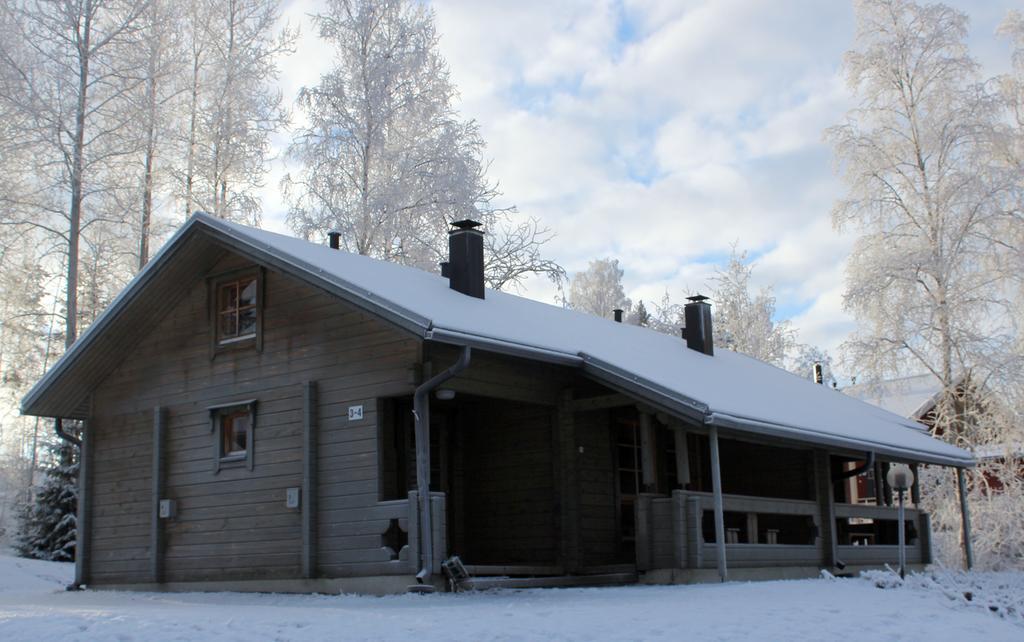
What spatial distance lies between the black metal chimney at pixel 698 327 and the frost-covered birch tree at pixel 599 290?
22.9 meters

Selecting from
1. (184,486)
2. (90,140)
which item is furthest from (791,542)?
(90,140)

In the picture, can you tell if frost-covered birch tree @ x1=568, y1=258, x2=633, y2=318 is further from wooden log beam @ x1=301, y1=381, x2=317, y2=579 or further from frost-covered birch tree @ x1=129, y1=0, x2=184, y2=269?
wooden log beam @ x1=301, y1=381, x2=317, y2=579

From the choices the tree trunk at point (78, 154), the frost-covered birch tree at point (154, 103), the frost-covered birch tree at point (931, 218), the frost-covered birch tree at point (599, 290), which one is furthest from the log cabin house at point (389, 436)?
the frost-covered birch tree at point (599, 290)

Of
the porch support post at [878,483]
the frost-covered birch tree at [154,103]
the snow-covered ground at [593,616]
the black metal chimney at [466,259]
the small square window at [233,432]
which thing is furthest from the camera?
the frost-covered birch tree at [154,103]

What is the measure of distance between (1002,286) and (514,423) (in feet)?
41.1

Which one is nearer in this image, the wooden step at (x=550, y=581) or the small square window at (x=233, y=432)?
the wooden step at (x=550, y=581)

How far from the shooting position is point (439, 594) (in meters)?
12.5

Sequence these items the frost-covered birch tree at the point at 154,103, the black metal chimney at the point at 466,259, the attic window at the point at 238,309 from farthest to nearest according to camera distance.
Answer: the frost-covered birch tree at the point at 154,103
the black metal chimney at the point at 466,259
the attic window at the point at 238,309

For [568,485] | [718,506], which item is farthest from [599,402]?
[718,506]

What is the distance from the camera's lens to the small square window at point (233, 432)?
15094mm

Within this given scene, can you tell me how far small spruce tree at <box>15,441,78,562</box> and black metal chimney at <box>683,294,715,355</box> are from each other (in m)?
13.1

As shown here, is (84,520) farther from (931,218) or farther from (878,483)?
(931,218)

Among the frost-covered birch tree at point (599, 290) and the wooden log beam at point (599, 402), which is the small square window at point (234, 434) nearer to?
the wooden log beam at point (599, 402)

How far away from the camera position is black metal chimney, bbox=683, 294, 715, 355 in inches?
821
